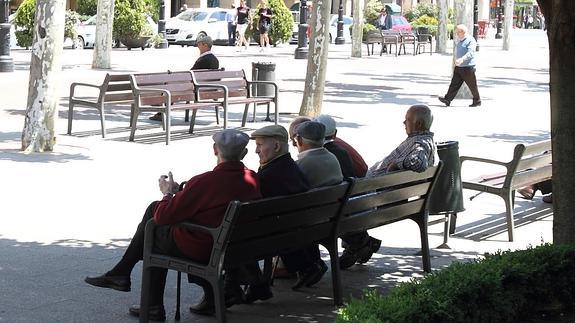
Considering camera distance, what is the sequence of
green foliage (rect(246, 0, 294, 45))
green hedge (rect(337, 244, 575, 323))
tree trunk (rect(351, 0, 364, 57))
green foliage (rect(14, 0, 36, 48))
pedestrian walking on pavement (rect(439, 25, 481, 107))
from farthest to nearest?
1. green foliage (rect(246, 0, 294, 45))
2. tree trunk (rect(351, 0, 364, 57))
3. green foliage (rect(14, 0, 36, 48))
4. pedestrian walking on pavement (rect(439, 25, 481, 107))
5. green hedge (rect(337, 244, 575, 323))

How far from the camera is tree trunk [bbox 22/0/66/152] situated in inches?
504

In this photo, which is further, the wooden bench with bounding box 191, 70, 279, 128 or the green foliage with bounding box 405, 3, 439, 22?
the green foliage with bounding box 405, 3, 439, 22

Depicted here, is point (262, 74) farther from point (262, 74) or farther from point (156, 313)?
point (156, 313)

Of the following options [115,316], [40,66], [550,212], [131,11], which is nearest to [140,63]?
[131,11]

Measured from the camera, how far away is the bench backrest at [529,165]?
900 centimetres

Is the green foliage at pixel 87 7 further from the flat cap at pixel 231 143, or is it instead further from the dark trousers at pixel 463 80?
the flat cap at pixel 231 143

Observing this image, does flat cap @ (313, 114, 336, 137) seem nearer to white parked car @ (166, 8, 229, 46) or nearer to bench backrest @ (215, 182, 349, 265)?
bench backrest @ (215, 182, 349, 265)

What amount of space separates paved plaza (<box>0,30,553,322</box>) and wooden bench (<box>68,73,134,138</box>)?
44cm

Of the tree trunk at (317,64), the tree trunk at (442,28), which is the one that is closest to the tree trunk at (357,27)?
the tree trunk at (442,28)

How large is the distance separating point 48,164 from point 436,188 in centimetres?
523

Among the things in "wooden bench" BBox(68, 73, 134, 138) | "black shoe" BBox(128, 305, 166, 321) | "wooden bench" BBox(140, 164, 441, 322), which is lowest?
"black shoe" BBox(128, 305, 166, 321)

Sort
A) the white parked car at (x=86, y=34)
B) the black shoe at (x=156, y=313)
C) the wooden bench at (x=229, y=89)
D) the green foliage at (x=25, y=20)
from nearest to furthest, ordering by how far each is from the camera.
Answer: the black shoe at (x=156, y=313) → the wooden bench at (x=229, y=89) → the green foliage at (x=25, y=20) → the white parked car at (x=86, y=34)

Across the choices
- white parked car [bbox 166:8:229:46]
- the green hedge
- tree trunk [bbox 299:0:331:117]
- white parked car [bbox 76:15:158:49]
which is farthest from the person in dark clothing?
white parked car [bbox 166:8:229:46]

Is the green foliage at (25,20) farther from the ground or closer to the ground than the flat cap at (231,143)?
farther from the ground
